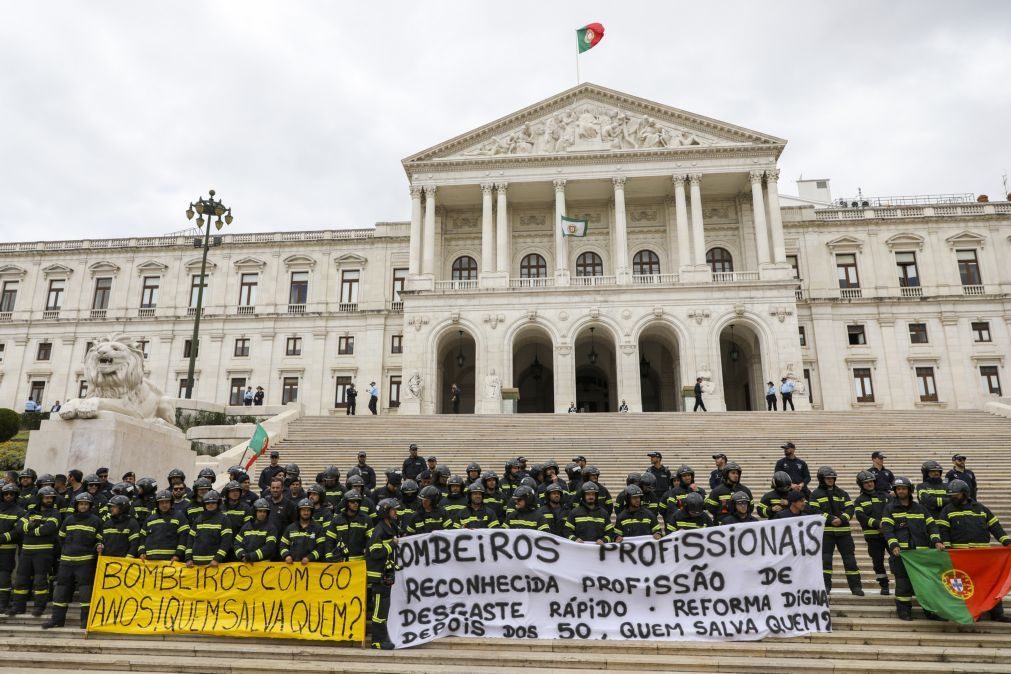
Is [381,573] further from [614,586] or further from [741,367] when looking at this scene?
[741,367]

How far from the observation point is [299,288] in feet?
152

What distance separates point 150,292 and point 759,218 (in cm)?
3803

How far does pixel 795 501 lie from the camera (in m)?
9.25

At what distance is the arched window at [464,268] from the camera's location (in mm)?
44250

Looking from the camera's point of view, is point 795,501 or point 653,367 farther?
point 653,367

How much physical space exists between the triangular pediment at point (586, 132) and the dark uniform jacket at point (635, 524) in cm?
3307

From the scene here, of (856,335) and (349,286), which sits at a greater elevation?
(349,286)

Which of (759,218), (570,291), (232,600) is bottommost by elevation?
(232,600)

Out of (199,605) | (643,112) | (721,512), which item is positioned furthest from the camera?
(643,112)

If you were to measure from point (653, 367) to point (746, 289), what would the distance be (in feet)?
26.3

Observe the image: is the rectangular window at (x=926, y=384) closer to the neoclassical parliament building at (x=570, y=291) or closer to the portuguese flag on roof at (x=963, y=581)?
the neoclassical parliament building at (x=570, y=291)

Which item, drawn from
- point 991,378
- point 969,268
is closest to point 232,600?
point 991,378

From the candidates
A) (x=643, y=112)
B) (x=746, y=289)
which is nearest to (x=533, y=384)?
(x=746, y=289)

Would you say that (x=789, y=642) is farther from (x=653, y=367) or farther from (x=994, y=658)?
(x=653, y=367)
